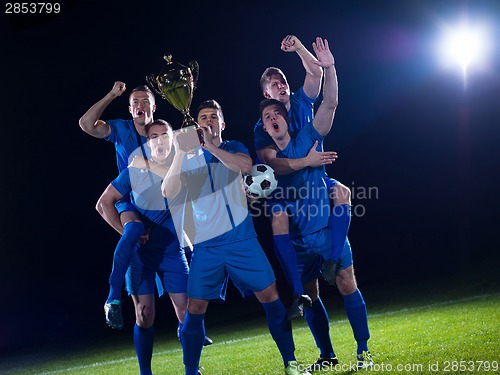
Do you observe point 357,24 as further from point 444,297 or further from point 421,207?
point 444,297

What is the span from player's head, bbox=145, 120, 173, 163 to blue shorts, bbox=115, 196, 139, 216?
1.15 ft

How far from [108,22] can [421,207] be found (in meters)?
5.64

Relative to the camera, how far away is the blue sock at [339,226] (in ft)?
12.7

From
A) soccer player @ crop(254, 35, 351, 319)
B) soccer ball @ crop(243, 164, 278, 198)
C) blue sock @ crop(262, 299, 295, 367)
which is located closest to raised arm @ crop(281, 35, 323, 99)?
soccer player @ crop(254, 35, 351, 319)

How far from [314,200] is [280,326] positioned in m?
0.81

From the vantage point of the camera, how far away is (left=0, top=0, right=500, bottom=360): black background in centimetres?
867

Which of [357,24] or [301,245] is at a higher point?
[357,24]

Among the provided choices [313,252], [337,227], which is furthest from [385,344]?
[337,227]

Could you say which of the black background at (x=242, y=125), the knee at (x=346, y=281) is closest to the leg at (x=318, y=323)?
the knee at (x=346, y=281)

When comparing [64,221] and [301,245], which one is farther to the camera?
[64,221]

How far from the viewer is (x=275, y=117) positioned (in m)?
3.97

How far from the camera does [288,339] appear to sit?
146 inches

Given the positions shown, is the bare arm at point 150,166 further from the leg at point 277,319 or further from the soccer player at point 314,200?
the leg at point 277,319

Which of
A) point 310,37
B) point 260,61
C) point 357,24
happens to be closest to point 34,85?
point 260,61
